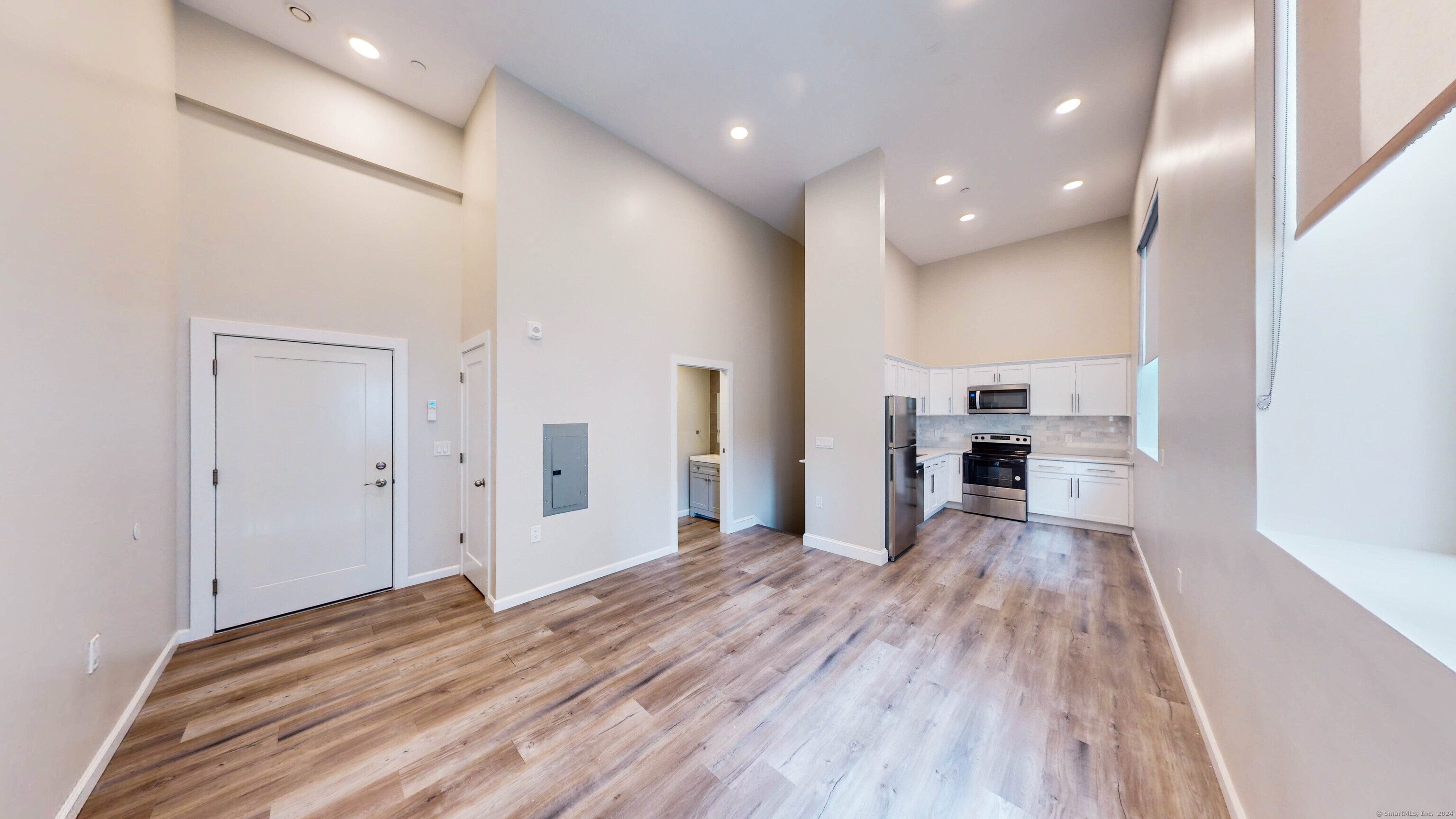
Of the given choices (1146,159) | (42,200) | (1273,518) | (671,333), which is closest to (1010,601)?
(1273,518)

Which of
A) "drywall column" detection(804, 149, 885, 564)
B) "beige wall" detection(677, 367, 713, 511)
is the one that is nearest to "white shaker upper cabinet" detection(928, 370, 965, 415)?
"drywall column" detection(804, 149, 885, 564)

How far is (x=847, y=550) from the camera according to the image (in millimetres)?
4035

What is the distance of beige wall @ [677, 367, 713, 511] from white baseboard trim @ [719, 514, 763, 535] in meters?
1.04

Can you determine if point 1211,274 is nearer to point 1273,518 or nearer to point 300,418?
point 1273,518

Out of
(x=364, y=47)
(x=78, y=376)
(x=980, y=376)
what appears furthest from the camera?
(x=980, y=376)

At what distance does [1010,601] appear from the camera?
3.11 metres

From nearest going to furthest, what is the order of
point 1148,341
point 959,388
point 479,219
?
point 479,219 < point 1148,341 < point 959,388

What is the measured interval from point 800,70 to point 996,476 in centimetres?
505

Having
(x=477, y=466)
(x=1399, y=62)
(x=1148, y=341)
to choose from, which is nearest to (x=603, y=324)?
(x=477, y=466)

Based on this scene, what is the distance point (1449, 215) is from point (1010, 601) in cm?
291

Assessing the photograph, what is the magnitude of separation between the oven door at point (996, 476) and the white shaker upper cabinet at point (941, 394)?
78 cm

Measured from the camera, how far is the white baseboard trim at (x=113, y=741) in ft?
4.90

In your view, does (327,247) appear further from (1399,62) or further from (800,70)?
(1399,62)

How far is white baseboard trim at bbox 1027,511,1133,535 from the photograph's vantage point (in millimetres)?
4723
